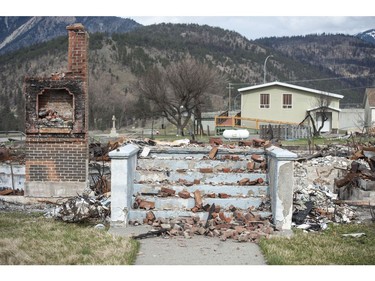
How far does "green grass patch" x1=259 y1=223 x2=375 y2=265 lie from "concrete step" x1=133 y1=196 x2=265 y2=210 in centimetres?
91

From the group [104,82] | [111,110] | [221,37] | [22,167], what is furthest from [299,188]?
[221,37]

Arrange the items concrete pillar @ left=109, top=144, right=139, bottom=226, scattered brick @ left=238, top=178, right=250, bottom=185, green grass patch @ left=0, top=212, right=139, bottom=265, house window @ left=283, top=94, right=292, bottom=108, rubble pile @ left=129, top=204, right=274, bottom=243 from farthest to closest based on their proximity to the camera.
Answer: house window @ left=283, top=94, right=292, bottom=108, scattered brick @ left=238, top=178, right=250, bottom=185, concrete pillar @ left=109, top=144, right=139, bottom=226, rubble pile @ left=129, top=204, right=274, bottom=243, green grass patch @ left=0, top=212, right=139, bottom=265

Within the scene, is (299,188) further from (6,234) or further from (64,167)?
(6,234)

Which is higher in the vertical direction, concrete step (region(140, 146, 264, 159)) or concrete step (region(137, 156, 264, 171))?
concrete step (region(140, 146, 264, 159))

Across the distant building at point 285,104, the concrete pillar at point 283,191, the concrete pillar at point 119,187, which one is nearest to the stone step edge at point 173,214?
the concrete pillar at point 119,187

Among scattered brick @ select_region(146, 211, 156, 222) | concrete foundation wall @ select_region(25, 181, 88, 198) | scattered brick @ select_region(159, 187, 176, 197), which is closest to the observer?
scattered brick @ select_region(146, 211, 156, 222)

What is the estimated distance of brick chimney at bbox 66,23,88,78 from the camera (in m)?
10.9

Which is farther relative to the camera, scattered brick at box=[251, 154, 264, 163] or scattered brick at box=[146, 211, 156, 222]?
scattered brick at box=[251, 154, 264, 163]

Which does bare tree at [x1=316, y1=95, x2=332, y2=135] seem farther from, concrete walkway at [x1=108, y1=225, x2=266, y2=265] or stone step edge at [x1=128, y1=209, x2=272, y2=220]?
concrete walkway at [x1=108, y1=225, x2=266, y2=265]

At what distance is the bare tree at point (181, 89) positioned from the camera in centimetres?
4497

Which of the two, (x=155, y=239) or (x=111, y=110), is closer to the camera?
(x=155, y=239)

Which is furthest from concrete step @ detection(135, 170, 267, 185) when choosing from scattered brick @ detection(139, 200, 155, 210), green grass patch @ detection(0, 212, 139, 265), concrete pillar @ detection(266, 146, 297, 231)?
green grass patch @ detection(0, 212, 139, 265)

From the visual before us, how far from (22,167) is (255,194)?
7.68 m

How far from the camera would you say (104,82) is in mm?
76938
